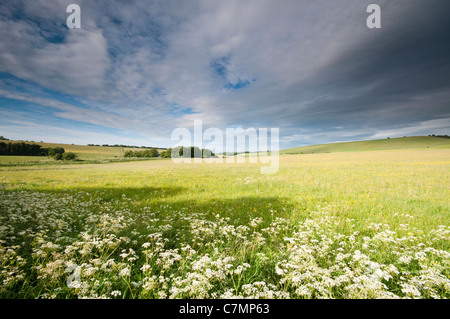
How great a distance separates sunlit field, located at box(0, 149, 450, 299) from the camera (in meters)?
2.64

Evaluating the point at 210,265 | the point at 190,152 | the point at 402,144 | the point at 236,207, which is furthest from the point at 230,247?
the point at 402,144

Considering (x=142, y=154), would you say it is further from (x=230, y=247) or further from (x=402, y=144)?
(x=402, y=144)

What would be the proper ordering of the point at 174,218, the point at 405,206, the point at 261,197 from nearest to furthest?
the point at 174,218 < the point at 405,206 < the point at 261,197

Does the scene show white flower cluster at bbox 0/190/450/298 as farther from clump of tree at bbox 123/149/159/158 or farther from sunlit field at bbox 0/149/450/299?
clump of tree at bbox 123/149/159/158

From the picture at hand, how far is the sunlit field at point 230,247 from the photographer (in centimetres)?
264

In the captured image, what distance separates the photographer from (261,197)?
935 centimetres

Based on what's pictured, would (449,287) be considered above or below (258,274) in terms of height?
above

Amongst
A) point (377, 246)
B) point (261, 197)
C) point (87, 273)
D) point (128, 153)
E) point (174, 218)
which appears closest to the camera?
point (87, 273)

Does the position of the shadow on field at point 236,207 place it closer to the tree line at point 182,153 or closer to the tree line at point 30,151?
the tree line at point 30,151

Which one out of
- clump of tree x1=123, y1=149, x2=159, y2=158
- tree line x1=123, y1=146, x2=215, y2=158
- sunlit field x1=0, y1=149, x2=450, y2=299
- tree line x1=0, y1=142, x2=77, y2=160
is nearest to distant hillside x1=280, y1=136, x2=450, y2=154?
tree line x1=123, y1=146, x2=215, y2=158

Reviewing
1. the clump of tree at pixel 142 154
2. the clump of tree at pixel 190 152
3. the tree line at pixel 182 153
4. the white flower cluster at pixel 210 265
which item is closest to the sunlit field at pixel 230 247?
the white flower cluster at pixel 210 265

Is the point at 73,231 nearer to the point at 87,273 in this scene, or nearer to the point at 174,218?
the point at 174,218
